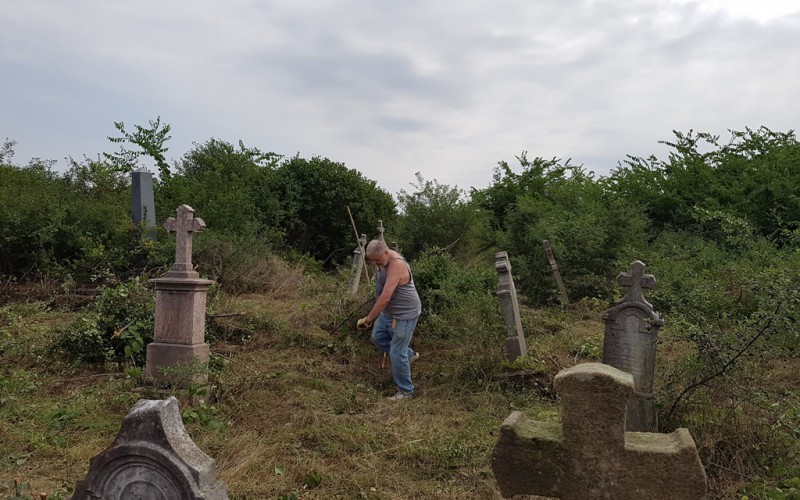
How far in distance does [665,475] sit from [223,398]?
460 cm

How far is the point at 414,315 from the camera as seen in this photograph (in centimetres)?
688

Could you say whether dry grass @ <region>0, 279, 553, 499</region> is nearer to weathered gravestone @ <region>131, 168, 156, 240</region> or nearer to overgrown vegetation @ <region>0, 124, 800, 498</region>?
overgrown vegetation @ <region>0, 124, 800, 498</region>

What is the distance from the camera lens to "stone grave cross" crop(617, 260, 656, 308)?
215 inches

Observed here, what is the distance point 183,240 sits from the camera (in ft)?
22.4

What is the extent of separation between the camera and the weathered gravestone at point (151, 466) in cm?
278

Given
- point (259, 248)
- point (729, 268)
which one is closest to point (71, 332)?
point (259, 248)

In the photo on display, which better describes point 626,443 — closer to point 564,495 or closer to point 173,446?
point 564,495

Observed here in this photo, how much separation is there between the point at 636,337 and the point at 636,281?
1.62 ft

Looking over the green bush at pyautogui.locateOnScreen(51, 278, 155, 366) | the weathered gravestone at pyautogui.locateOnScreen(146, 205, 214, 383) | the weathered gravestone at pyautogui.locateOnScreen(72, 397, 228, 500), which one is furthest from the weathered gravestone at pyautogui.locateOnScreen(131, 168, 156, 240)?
the weathered gravestone at pyautogui.locateOnScreen(72, 397, 228, 500)

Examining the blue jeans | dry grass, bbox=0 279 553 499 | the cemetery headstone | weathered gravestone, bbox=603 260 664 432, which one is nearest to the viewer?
dry grass, bbox=0 279 553 499

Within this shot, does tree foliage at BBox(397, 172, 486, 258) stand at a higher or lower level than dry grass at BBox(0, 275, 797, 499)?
higher

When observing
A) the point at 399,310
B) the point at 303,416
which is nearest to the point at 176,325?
the point at 303,416

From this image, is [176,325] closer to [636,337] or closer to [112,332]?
[112,332]

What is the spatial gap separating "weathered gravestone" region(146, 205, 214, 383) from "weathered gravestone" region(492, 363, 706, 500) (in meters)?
4.55
